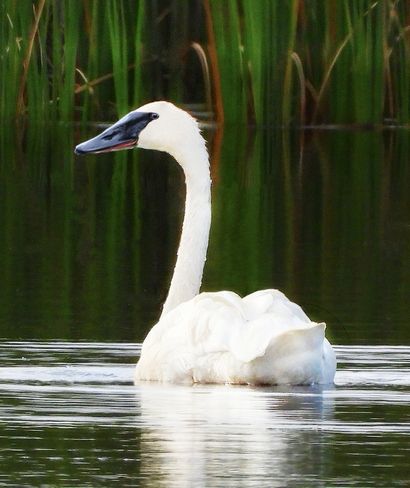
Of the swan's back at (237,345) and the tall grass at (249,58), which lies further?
the tall grass at (249,58)

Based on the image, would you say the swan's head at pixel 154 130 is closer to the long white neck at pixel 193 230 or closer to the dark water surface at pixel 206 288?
the long white neck at pixel 193 230

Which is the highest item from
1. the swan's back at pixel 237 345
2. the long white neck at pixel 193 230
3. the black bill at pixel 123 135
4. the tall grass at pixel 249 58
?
the tall grass at pixel 249 58

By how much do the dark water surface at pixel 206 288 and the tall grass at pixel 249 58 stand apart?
50cm

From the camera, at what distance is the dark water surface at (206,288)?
17.2 feet

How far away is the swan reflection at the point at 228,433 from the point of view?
4.98m

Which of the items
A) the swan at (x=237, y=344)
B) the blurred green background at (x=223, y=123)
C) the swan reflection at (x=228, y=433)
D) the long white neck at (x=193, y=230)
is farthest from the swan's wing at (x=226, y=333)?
the blurred green background at (x=223, y=123)

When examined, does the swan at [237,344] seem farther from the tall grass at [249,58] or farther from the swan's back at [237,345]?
the tall grass at [249,58]

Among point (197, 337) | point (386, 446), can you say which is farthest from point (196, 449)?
point (197, 337)

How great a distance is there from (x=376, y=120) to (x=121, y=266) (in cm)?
937

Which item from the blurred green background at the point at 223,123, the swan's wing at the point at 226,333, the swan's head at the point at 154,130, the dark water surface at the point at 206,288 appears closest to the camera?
the dark water surface at the point at 206,288

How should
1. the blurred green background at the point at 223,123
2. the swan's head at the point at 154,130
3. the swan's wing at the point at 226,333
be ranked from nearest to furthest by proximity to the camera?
1. the swan's wing at the point at 226,333
2. the swan's head at the point at 154,130
3. the blurred green background at the point at 223,123

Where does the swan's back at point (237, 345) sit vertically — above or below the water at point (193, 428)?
above

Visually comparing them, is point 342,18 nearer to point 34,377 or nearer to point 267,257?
point 267,257

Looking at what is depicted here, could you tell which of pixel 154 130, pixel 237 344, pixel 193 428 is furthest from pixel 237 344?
pixel 154 130
